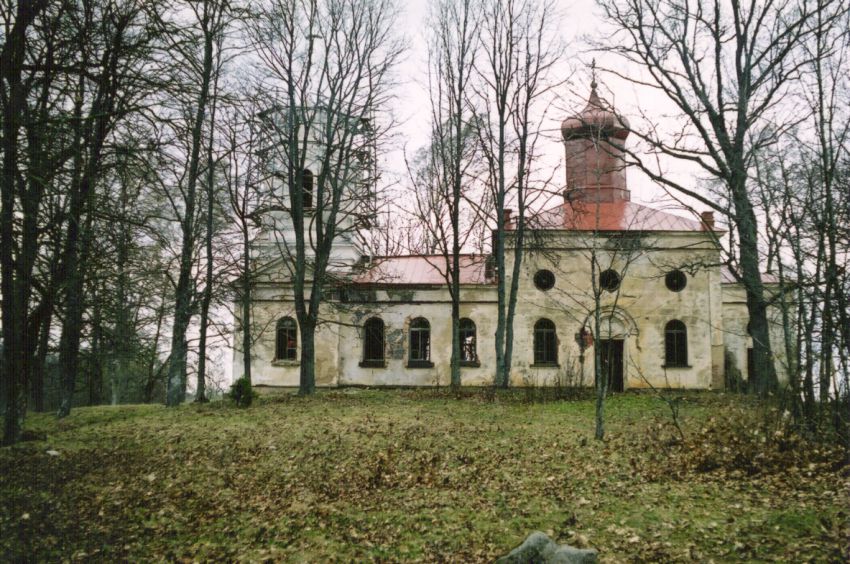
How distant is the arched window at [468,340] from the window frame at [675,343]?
26.4ft

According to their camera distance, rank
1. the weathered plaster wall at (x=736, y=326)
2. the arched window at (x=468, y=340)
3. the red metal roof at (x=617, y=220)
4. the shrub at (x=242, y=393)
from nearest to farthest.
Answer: the shrub at (x=242, y=393) → the red metal roof at (x=617, y=220) → the arched window at (x=468, y=340) → the weathered plaster wall at (x=736, y=326)

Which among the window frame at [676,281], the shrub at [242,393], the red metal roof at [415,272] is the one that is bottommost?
the shrub at [242,393]

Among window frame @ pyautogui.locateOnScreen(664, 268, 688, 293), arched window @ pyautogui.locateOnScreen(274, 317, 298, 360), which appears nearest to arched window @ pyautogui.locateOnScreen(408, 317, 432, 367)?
arched window @ pyautogui.locateOnScreen(274, 317, 298, 360)

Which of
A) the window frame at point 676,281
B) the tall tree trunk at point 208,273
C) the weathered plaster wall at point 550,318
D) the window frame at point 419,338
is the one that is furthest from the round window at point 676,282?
the tall tree trunk at point 208,273

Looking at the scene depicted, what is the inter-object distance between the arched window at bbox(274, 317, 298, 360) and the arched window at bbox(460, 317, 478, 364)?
7.28 m

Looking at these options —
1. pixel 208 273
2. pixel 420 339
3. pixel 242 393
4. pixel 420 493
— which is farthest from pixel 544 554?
pixel 420 339

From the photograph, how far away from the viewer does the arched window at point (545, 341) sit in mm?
24344

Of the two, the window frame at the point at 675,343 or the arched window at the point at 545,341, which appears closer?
the window frame at the point at 675,343

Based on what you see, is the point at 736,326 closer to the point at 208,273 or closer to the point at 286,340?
the point at 286,340

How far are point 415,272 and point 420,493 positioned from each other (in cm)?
1850

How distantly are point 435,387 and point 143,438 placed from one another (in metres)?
14.1

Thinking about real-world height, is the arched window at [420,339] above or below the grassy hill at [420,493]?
above

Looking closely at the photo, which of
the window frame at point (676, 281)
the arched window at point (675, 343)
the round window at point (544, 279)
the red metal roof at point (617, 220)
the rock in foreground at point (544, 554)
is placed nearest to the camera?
the rock in foreground at point (544, 554)

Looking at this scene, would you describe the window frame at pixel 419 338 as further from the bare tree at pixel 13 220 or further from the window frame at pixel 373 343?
the bare tree at pixel 13 220
